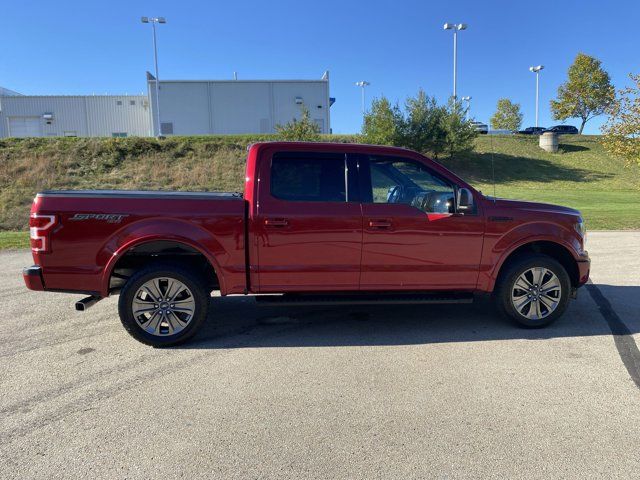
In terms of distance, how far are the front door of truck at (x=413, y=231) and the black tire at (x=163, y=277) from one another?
5.44ft

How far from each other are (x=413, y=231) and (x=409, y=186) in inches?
20.7

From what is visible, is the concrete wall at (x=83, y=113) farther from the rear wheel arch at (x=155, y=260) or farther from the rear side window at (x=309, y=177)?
the rear side window at (x=309, y=177)

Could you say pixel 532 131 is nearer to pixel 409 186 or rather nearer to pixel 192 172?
pixel 192 172

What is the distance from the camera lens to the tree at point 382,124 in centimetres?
3444

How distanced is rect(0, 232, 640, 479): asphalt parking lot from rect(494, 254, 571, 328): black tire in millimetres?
140

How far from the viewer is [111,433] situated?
3055mm

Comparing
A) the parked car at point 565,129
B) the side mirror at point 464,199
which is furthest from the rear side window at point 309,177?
the parked car at point 565,129

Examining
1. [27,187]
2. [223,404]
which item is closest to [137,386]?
[223,404]

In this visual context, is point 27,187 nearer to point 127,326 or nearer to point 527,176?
point 127,326

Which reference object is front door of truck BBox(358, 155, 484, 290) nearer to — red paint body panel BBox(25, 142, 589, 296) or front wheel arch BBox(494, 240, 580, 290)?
red paint body panel BBox(25, 142, 589, 296)

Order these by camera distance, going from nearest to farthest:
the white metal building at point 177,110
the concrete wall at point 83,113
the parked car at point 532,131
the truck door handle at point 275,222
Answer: the truck door handle at point 275,222, the concrete wall at point 83,113, the white metal building at point 177,110, the parked car at point 532,131

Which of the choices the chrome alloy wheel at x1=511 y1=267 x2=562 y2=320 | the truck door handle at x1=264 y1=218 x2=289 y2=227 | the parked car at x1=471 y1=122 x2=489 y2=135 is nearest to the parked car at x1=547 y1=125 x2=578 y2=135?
the parked car at x1=471 y1=122 x2=489 y2=135

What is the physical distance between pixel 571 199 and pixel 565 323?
22.9 m

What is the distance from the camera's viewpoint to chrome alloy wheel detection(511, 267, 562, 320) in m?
5.01
